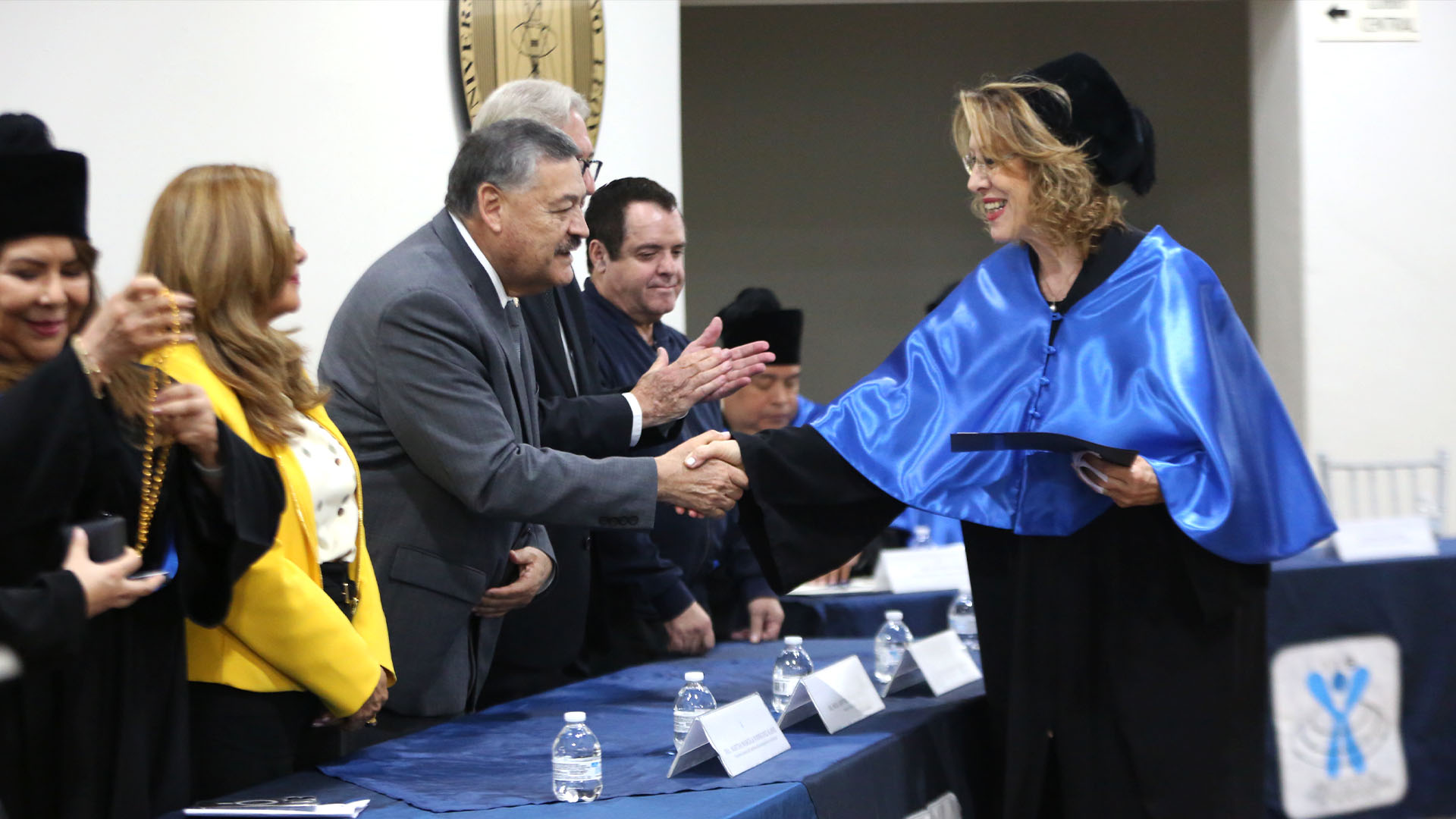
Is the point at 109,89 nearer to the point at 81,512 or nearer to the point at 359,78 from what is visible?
the point at 359,78

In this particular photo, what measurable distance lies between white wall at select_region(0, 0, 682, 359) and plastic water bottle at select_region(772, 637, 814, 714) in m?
1.95

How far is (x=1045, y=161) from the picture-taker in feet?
8.64

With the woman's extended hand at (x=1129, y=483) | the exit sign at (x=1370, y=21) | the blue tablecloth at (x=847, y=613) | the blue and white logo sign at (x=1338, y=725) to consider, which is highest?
the exit sign at (x=1370, y=21)

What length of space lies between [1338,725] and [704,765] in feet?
9.36

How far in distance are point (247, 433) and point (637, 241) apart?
1627 millimetres

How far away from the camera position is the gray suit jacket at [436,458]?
249cm

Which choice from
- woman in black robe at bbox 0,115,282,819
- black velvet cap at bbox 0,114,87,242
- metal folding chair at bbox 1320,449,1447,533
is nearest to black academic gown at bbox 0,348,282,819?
woman in black robe at bbox 0,115,282,819

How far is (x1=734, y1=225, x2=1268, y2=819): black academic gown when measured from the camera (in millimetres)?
2529

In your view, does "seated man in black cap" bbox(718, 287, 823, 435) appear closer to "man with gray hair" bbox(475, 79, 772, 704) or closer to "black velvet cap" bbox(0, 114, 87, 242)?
"man with gray hair" bbox(475, 79, 772, 704)

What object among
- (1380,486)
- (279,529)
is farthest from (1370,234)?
(279,529)

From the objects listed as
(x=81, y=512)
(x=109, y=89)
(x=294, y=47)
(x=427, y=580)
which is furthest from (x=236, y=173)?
(x=294, y=47)

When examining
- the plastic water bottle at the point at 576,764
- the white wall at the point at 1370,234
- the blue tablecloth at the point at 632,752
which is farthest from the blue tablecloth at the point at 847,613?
the white wall at the point at 1370,234

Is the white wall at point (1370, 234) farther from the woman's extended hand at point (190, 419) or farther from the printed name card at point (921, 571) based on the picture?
the woman's extended hand at point (190, 419)

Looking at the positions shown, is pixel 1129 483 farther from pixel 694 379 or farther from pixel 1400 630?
pixel 1400 630
